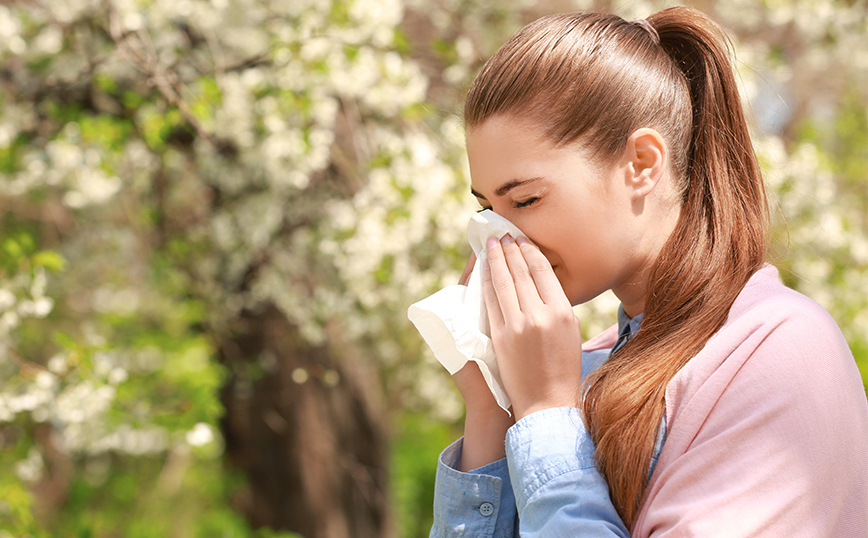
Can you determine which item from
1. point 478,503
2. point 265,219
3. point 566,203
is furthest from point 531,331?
point 265,219

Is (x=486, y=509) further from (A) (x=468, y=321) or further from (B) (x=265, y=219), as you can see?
(B) (x=265, y=219)

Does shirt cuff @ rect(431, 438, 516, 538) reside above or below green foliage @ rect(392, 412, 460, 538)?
above

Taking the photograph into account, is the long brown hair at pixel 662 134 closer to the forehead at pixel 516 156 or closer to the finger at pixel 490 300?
the forehead at pixel 516 156

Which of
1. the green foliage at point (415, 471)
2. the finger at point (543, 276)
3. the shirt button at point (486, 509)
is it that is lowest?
the green foliage at point (415, 471)

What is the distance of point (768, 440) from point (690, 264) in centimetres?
34

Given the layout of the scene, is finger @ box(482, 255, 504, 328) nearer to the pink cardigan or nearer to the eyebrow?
the eyebrow

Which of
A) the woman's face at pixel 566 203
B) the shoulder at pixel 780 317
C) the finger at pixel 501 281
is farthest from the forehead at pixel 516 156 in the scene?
the shoulder at pixel 780 317

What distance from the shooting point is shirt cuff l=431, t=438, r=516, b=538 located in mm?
1205

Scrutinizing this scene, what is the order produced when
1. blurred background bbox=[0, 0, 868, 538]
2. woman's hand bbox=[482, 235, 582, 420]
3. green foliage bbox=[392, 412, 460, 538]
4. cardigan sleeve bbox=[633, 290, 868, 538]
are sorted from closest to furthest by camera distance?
cardigan sleeve bbox=[633, 290, 868, 538] < woman's hand bbox=[482, 235, 582, 420] < blurred background bbox=[0, 0, 868, 538] < green foliage bbox=[392, 412, 460, 538]

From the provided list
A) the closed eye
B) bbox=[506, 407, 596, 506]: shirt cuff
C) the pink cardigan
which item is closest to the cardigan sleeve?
the pink cardigan

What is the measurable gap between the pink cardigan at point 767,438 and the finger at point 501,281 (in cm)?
31

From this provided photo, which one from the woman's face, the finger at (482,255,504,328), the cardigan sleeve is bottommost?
the cardigan sleeve

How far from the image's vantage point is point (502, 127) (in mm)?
1193

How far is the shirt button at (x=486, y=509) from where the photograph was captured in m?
1.21
